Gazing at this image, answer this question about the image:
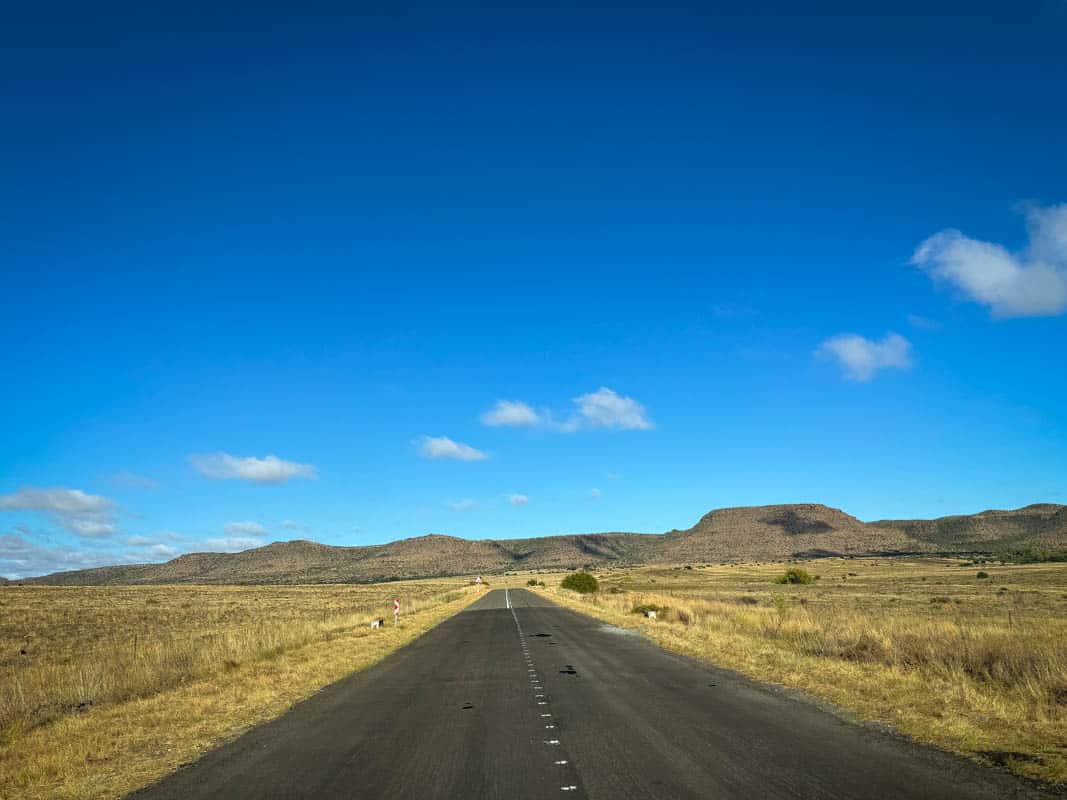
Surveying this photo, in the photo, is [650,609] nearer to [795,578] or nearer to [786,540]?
[795,578]

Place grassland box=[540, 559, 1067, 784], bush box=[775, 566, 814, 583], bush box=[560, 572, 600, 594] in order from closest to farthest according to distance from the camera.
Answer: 1. grassland box=[540, 559, 1067, 784]
2. bush box=[560, 572, 600, 594]
3. bush box=[775, 566, 814, 583]

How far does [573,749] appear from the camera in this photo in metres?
8.99

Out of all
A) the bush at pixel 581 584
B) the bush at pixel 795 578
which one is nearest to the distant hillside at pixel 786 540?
the bush at pixel 795 578

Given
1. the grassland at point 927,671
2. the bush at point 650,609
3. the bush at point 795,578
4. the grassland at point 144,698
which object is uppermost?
the grassland at point 144,698

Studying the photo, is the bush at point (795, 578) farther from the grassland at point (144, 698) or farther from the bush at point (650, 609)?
the grassland at point (144, 698)

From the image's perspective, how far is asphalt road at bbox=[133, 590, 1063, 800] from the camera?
23.9 feet

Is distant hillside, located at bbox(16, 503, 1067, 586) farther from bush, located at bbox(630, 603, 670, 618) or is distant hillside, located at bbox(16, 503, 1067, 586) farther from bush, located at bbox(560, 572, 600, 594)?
bush, located at bbox(630, 603, 670, 618)

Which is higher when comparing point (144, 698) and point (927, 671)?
point (144, 698)

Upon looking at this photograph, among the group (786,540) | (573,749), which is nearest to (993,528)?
(786,540)

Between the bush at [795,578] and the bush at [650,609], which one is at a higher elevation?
the bush at [650,609]

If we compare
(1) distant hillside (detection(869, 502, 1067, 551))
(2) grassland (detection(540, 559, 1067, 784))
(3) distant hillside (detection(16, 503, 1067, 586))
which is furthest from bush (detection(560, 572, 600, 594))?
(3) distant hillside (detection(16, 503, 1067, 586))

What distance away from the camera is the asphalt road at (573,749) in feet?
23.9

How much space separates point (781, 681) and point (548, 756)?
782 cm

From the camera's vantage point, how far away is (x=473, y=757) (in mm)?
8773
